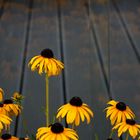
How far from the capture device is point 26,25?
10.8 ft

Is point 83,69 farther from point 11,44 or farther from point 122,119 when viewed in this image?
point 122,119

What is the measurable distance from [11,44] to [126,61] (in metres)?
0.77

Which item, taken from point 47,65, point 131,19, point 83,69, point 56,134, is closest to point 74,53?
point 83,69

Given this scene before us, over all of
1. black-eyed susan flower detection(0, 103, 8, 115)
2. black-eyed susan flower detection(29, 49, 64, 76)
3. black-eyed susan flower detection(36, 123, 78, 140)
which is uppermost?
black-eyed susan flower detection(29, 49, 64, 76)

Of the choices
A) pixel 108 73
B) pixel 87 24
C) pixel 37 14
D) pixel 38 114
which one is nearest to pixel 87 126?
pixel 38 114

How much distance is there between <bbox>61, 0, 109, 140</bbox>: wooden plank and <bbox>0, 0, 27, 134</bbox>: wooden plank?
0.27 m

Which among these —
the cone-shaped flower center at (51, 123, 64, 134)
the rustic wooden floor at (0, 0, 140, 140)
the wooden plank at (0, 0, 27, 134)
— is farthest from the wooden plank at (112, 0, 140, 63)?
the cone-shaped flower center at (51, 123, 64, 134)

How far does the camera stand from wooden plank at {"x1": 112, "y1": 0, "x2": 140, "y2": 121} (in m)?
2.26

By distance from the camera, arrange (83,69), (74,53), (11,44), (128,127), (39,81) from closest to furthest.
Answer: (128,127) → (39,81) → (83,69) → (74,53) → (11,44)

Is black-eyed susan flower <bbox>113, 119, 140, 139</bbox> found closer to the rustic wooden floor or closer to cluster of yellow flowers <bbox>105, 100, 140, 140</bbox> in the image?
cluster of yellow flowers <bbox>105, 100, 140, 140</bbox>

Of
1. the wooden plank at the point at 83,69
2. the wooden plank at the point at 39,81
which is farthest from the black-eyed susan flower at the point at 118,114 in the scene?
the wooden plank at the point at 83,69

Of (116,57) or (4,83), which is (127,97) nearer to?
(116,57)

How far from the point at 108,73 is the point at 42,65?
1262 mm

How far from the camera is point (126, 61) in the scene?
2.65 m
